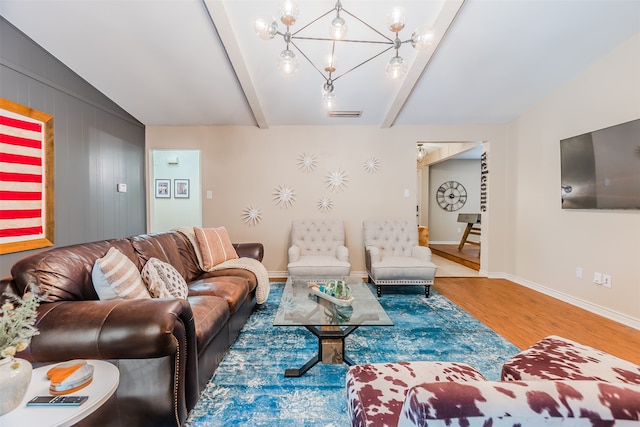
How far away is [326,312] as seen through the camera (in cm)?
192

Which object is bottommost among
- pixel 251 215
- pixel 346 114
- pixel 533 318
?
pixel 533 318

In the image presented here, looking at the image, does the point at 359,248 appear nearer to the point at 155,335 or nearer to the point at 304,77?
the point at 304,77

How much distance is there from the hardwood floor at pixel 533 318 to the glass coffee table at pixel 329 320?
1.31 metres

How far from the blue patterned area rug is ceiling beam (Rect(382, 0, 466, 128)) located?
2.51m

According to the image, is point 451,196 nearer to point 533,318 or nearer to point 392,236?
point 392,236

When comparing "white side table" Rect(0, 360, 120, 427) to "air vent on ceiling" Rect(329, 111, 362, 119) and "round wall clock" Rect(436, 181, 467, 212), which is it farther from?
"round wall clock" Rect(436, 181, 467, 212)

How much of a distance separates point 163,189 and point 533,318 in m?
6.20

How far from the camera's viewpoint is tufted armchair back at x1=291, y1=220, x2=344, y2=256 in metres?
3.90

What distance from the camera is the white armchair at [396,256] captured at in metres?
3.27

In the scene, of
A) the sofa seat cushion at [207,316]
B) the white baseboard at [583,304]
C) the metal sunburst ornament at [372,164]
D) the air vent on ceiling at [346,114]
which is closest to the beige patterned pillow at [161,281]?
the sofa seat cushion at [207,316]

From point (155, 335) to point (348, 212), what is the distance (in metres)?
3.36

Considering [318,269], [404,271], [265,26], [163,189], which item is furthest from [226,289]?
[163,189]

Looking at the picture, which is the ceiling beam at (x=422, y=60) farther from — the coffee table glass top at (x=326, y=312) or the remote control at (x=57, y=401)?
the remote control at (x=57, y=401)

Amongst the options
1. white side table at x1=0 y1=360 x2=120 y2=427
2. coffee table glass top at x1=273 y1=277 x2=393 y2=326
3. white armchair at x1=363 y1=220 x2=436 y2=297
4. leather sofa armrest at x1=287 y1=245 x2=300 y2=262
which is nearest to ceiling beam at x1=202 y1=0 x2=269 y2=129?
leather sofa armrest at x1=287 y1=245 x2=300 y2=262
